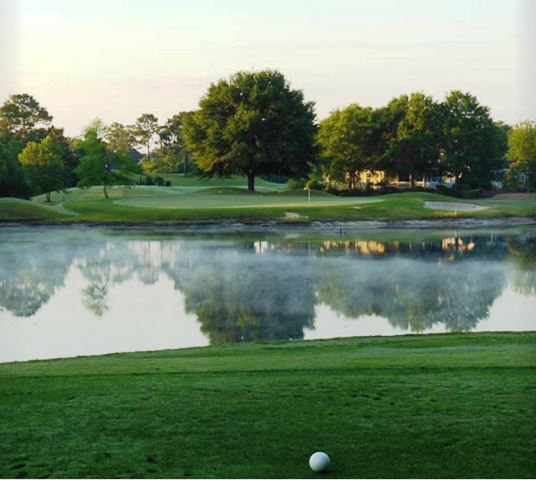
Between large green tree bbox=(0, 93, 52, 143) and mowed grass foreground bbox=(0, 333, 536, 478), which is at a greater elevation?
large green tree bbox=(0, 93, 52, 143)

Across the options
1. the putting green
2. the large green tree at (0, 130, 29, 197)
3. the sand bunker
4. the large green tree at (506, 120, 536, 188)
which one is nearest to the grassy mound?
the large green tree at (0, 130, 29, 197)

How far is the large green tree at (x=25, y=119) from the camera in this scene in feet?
214

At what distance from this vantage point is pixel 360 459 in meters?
5.51

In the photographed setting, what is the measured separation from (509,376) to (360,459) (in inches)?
113

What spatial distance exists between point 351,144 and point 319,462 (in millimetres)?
61969

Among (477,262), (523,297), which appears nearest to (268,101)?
(477,262)

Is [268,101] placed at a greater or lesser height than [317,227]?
greater

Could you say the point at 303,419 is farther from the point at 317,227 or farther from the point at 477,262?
the point at 317,227

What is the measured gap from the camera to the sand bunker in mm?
46375

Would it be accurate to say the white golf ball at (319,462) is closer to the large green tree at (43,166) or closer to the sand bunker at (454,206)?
the sand bunker at (454,206)

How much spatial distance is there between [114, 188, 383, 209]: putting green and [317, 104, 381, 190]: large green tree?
7978mm

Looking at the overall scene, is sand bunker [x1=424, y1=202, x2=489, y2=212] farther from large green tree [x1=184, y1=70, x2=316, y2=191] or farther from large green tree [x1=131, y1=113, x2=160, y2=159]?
large green tree [x1=131, y1=113, x2=160, y2=159]

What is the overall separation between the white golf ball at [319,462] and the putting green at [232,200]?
4000cm

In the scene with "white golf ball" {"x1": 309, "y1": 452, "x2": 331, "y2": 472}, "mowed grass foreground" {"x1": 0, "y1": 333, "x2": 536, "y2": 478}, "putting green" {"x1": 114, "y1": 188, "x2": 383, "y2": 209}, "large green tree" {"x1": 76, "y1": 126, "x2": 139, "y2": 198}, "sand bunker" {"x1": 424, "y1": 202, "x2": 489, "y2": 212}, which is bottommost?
"sand bunker" {"x1": 424, "y1": 202, "x2": 489, "y2": 212}
